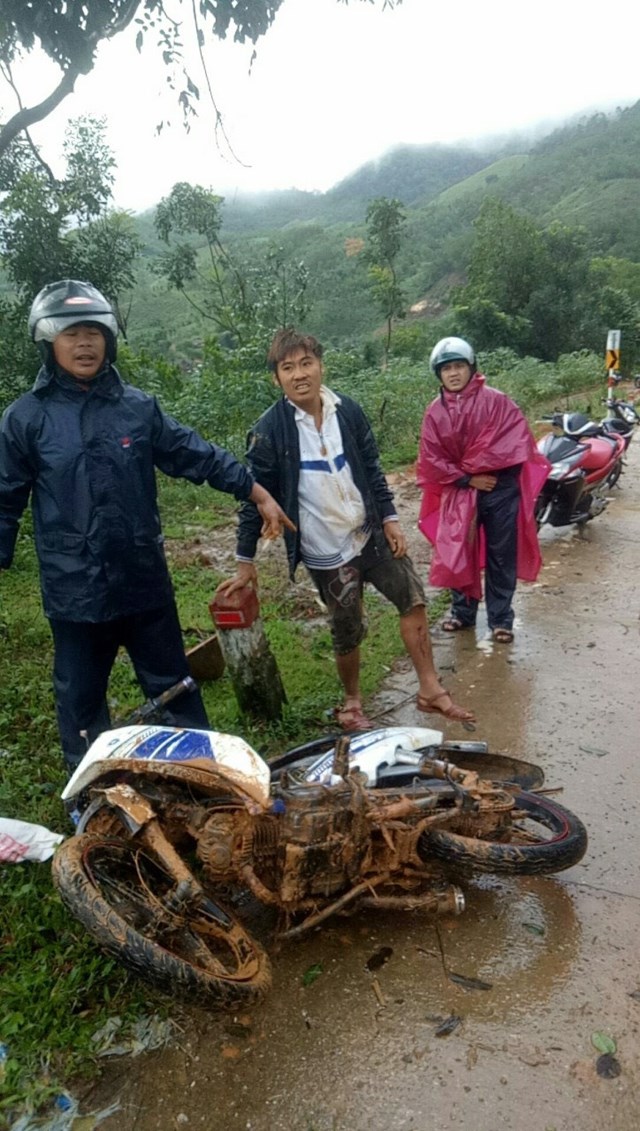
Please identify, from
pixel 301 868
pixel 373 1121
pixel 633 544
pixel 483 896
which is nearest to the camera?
pixel 373 1121

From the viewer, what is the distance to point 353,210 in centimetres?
8738

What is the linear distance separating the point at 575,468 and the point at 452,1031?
16.3ft

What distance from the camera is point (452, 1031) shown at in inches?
82.4

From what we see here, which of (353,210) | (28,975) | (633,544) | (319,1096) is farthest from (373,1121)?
(353,210)

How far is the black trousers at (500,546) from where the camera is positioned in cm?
462

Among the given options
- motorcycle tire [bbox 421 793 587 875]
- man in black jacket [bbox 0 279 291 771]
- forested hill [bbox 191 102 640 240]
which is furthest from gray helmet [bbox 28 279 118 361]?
forested hill [bbox 191 102 640 240]

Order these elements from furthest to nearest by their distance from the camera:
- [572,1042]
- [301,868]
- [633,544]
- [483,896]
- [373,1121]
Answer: [633,544], [483,896], [301,868], [572,1042], [373,1121]

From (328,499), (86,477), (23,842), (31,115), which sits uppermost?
(31,115)

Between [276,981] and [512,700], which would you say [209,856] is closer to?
Answer: [276,981]

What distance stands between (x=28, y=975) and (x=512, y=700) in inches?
101

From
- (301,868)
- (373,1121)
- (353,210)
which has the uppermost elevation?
(353,210)

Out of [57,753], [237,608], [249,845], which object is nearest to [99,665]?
[237,608]

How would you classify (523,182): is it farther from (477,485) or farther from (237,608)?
(237,608)

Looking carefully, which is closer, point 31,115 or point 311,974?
point 311,974
